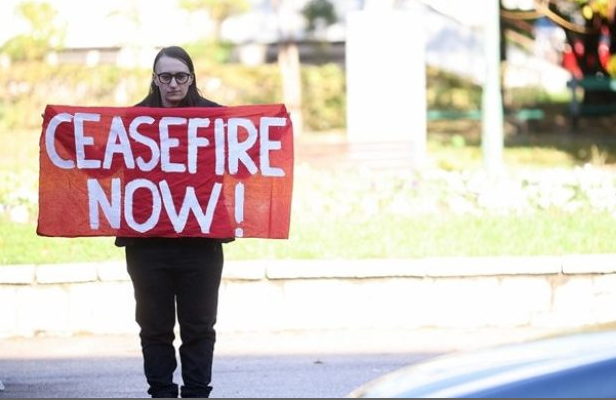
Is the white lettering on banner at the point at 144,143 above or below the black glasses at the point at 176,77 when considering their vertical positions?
below

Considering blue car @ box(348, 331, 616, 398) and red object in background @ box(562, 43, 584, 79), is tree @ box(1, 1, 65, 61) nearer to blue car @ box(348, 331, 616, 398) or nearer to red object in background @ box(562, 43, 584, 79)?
red object in background @ box(562, 43, 584, 79)

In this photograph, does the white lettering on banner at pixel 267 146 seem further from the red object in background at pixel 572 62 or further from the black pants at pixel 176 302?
the red object in background at pixel 572 62

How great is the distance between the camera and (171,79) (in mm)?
7176

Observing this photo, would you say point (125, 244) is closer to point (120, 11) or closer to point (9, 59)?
point (9, 59)

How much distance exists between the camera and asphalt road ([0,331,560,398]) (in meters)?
8.62

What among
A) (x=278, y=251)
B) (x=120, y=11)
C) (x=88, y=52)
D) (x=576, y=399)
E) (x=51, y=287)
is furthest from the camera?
(x=88, y=52)

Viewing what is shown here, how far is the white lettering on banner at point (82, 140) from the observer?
7711 mm

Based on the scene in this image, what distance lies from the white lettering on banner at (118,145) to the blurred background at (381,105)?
327 cm

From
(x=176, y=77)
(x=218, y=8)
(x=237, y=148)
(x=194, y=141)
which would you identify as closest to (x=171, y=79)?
(x=176, y=77)

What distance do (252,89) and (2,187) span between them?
1071cm

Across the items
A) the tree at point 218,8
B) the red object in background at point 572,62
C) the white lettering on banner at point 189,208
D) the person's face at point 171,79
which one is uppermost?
the tree at point 218,8

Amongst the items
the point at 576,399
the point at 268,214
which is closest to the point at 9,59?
the point at 268,214

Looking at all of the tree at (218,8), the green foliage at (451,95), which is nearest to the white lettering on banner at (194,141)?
the green foliage at (451,95)

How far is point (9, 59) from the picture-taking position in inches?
1126
